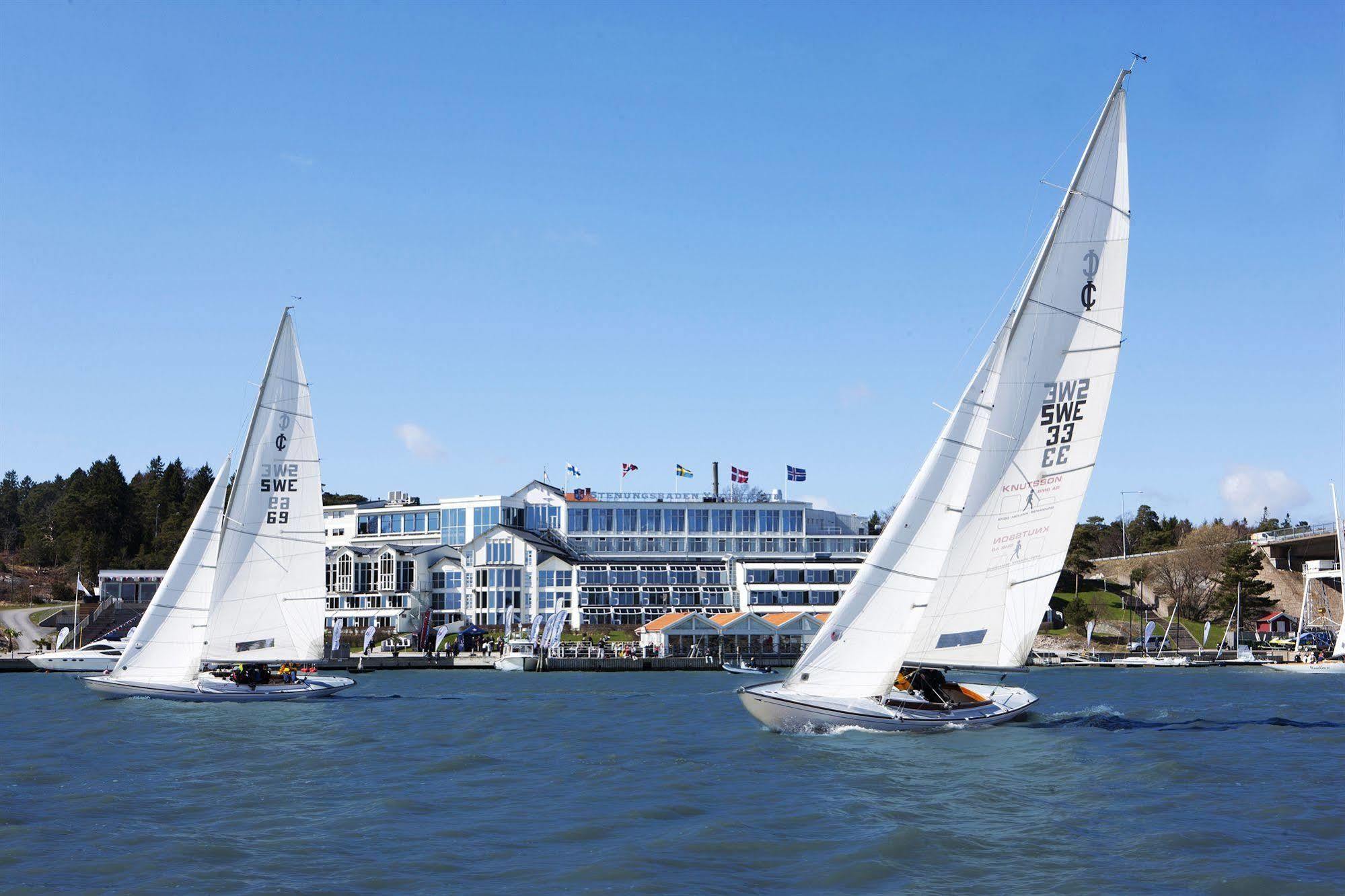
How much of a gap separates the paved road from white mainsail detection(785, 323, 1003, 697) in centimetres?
6410

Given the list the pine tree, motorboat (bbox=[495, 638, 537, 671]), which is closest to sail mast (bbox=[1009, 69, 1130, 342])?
motorboat (bbox=[495, 638, 537, 671])

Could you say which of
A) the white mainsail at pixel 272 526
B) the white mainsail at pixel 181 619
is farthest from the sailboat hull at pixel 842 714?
the white mainsail at pixel 181 619

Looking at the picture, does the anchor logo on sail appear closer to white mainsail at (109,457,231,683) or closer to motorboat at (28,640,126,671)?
white mainsail at (109,457,231,683)

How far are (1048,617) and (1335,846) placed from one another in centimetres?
8891

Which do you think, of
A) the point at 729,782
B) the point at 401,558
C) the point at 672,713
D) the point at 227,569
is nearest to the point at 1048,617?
the point at 401,558

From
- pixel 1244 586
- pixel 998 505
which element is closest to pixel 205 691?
pixel 998 505

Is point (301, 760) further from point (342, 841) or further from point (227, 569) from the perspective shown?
point (227, 569)

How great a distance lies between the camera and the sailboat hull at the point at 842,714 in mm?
27875

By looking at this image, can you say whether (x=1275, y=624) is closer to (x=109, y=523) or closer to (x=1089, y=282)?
(x=1089, y=282)

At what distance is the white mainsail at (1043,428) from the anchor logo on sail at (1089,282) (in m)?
0.02

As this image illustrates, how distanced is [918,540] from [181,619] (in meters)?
24.9

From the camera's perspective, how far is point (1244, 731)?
3331 cm

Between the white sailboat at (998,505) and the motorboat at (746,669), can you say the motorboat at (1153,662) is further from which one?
the white sailboat at (998,505)

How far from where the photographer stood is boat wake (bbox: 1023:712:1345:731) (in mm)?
33688
